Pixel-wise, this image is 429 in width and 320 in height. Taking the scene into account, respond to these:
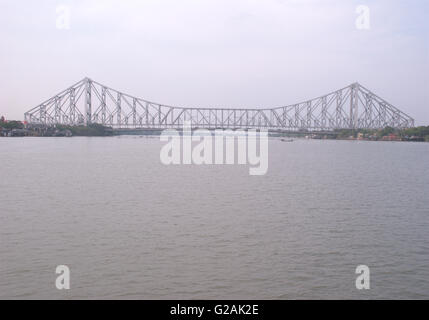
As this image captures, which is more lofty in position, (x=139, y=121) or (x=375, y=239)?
(x=139, y=121)

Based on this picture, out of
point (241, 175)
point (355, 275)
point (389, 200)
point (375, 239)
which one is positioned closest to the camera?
point (355, 275)

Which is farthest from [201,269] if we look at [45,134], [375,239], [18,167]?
[45,134]
